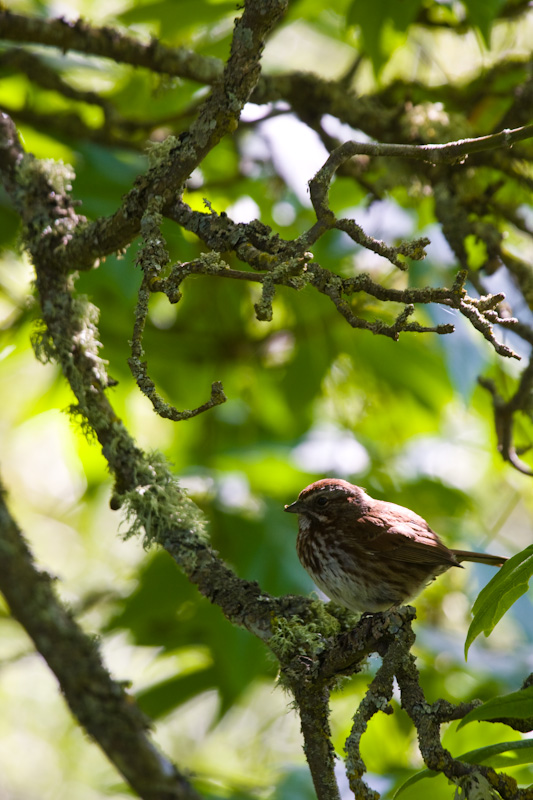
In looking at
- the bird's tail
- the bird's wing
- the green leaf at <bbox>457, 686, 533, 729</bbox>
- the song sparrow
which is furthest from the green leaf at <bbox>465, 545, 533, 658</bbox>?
the bird's tail

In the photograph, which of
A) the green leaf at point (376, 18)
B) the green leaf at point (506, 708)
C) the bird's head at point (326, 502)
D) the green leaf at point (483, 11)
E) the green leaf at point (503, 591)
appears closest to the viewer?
the green leaf at point (506, 708)

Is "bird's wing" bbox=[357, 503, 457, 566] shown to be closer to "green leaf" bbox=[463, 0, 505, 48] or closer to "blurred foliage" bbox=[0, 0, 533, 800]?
"blurred foliage" bbox=[0, 0, 533, 800]

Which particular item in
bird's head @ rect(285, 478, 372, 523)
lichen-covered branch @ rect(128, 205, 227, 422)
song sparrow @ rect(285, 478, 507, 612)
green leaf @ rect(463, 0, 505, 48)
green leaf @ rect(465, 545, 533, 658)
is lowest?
green leaf @ rect(465, 545, 533, 658)

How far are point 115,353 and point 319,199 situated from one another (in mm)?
2610

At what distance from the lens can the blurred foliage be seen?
3.58m

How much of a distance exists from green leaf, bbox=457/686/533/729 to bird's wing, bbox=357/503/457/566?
1.50 meters

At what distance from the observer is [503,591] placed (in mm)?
1798

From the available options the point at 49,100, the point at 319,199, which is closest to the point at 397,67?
the point at 49,100

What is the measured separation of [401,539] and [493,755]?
146cm

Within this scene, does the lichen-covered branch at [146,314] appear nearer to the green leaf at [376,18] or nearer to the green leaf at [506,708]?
the green leaf at [506,708]

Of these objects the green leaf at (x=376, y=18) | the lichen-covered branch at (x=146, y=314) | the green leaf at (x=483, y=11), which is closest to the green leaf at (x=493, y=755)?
the lichen-covered branch at (x=146, y=314)

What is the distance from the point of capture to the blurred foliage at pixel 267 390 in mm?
3576

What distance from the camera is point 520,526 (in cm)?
808

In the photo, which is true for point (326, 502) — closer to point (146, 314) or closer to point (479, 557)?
point (479, 557)
